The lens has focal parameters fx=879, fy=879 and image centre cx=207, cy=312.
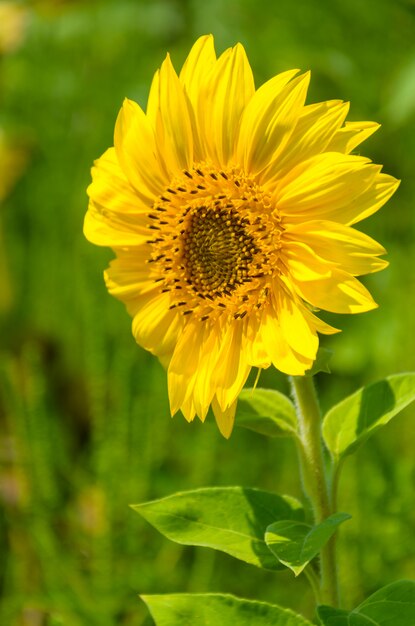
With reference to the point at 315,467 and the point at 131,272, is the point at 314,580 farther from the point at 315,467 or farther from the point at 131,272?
the point at 131,272

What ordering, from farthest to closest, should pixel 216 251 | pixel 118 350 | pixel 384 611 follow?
pixel 118 350 → pixel 216 251 → pixel 384 611

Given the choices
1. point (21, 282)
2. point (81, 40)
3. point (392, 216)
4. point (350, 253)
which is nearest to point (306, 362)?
point (350, 253)

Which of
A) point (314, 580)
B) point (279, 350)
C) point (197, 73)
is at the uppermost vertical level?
point (197, 73)

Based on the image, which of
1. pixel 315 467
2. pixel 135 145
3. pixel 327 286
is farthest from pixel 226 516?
pixel 135 145

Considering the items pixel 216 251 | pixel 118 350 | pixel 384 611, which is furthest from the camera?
pixel 118 350

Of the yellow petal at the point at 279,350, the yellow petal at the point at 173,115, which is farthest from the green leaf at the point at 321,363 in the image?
the yellow petal at the point at 173,115

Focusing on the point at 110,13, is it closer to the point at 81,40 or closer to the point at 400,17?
the point at 81,40
